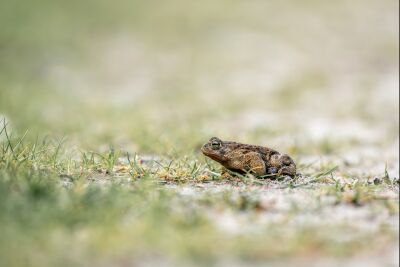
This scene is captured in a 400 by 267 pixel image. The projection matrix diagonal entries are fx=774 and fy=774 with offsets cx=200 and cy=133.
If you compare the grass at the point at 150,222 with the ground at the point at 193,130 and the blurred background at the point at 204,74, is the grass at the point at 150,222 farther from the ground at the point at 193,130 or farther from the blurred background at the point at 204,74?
the blurred background at the point at 204,74

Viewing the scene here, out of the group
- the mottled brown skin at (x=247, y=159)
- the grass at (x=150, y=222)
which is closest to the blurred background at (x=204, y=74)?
the mottled brown skin at (x=247, y=159)

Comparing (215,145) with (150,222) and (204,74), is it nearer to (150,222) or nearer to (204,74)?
(150,222)

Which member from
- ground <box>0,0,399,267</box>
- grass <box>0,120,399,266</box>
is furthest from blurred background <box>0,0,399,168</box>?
grass <box>0,120,399,266</box>

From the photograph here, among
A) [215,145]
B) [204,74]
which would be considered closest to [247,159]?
[215,145]

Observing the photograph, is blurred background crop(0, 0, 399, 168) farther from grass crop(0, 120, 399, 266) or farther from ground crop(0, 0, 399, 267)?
grass crop(0, 120, 399, 266)

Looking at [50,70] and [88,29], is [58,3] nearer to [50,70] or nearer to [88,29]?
[88,29]

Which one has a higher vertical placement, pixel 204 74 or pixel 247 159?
pixel 204 74

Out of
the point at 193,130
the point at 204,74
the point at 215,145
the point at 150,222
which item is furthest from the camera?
the point at 204,74
